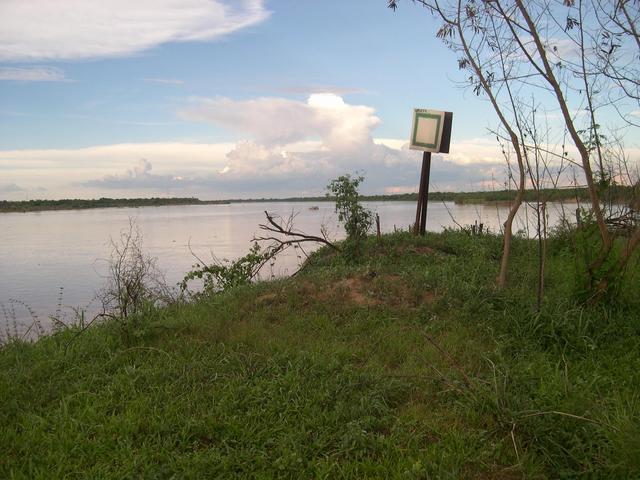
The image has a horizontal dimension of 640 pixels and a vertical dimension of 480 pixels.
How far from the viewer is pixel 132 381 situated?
12.8 feet

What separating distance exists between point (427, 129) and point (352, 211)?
7.72 feet

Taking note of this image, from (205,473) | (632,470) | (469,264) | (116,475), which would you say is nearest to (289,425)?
(205,473)

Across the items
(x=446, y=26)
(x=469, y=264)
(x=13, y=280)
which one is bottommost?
(x=13, y=280)

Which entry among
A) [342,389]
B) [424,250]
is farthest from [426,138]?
[342,389]

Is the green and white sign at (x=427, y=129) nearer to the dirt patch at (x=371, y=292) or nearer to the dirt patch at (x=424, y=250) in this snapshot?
the dirt patch at (x=424, y=250)

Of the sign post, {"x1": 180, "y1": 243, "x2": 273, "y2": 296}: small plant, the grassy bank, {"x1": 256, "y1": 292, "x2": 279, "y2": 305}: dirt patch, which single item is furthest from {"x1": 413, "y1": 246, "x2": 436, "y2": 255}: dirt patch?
{"x1": 256, "y1": 292, "x2": 279, "y2": 305}: dirt patch

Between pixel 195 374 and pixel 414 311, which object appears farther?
pixel 414 311

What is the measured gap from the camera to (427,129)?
366 inches

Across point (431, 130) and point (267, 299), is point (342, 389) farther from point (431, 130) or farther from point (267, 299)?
point (431, 130)

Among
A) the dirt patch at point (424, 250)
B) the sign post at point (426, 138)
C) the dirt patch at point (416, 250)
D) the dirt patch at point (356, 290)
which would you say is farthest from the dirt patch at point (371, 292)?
the sign post at point (426, 138)

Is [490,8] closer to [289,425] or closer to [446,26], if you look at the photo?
[446,26]

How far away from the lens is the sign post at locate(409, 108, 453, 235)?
9.20 meters

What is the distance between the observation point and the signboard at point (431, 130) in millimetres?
9188

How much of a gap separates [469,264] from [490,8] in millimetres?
3350
